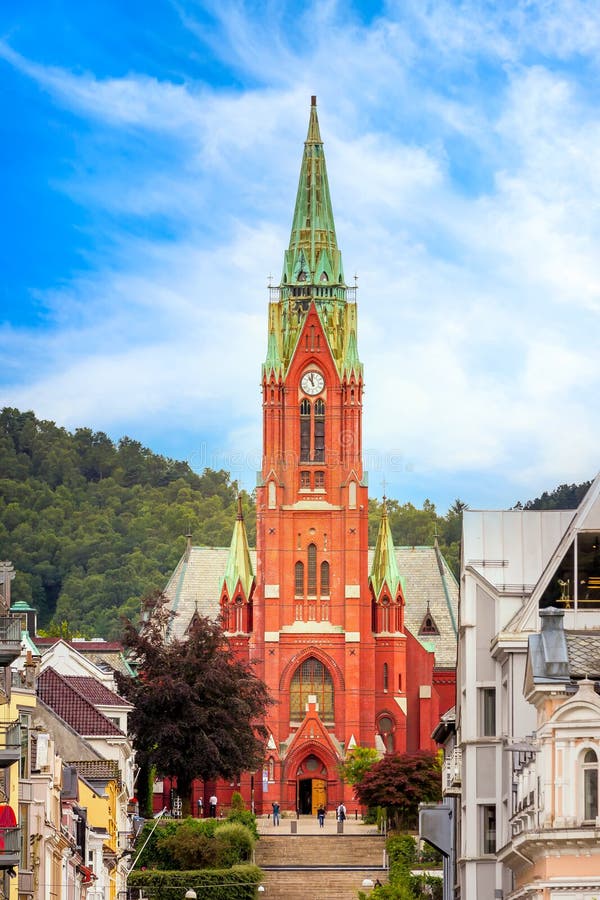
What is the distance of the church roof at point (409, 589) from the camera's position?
488 feet

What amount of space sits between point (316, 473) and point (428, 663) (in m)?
13.4

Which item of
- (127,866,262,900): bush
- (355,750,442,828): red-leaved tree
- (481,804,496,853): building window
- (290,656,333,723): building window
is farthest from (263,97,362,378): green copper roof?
(481,804,496,853): building window

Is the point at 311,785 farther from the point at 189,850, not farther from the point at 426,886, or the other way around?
the point at 426,886

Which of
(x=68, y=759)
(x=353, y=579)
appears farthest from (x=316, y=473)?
(x=68, y=759)

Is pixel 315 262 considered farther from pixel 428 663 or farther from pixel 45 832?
pixel 45 832

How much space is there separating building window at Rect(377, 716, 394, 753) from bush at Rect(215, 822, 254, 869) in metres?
36.4

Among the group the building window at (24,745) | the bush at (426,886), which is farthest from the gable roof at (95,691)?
the building window at (24,745)

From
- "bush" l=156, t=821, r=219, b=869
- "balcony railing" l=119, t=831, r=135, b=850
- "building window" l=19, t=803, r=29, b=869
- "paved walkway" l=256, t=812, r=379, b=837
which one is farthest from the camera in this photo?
"paved walkway" l=256, t=812, r=379, b=837

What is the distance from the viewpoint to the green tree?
103438mm

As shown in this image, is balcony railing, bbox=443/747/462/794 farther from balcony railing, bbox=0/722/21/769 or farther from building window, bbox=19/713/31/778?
balcony railing, bbox=0/722/21/769

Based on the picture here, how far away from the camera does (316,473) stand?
449ft

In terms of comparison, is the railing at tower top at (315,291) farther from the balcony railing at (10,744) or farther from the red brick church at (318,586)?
the balcony railing at (10,744)

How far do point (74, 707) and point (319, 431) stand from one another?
60852 millimetres

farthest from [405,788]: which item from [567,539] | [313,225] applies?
[567,539]
